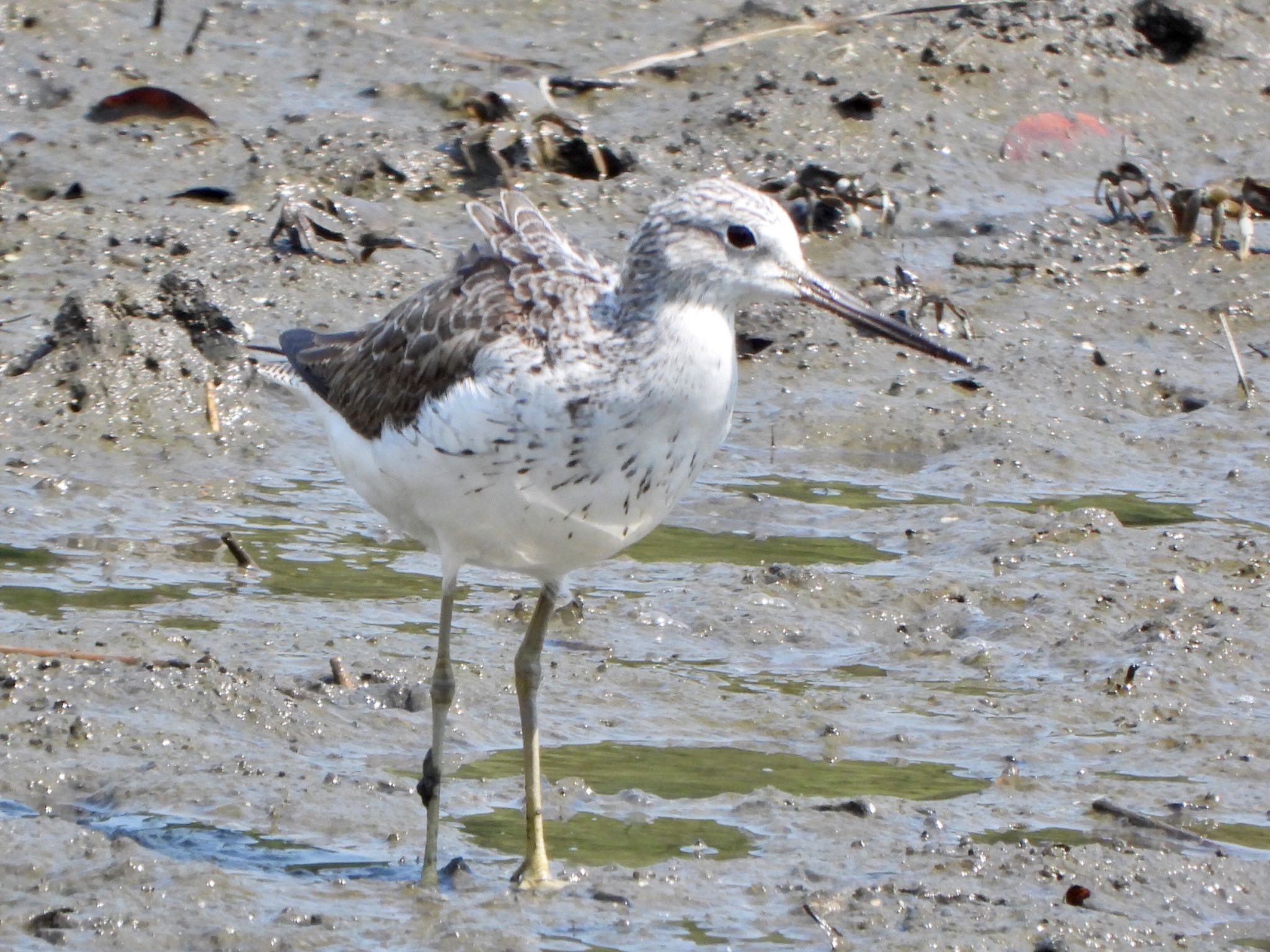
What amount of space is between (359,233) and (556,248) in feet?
16.2

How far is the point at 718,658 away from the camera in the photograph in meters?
7.19

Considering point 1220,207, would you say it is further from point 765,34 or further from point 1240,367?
point 765,34

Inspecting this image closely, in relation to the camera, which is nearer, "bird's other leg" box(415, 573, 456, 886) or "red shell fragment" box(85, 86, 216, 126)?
"bird's other leg" box(415, 573, 456, 886)

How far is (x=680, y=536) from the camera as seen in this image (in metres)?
8.41

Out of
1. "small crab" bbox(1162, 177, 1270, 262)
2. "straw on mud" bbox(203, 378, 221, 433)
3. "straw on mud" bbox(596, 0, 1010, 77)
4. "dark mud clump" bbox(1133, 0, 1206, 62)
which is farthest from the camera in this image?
"dark mud clump" bbox(1133, 0, 1206, 62)

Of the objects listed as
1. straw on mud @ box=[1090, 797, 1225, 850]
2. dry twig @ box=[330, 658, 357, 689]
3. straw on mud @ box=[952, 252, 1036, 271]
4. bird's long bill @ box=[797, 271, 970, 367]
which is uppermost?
bird's long bill @ box=[797, 271, 970, 367]

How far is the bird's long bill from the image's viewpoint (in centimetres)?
561

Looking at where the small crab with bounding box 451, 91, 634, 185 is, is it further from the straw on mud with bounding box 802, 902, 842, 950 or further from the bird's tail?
the straw on mud with bounding box 802, 902, 842, 950

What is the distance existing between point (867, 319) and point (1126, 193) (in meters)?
6.40

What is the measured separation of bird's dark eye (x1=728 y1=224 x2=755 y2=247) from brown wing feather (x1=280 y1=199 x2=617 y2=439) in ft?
1.44

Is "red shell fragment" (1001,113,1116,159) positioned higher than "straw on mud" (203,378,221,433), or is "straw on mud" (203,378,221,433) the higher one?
"red shell fragment" (1001,113,1116,159)

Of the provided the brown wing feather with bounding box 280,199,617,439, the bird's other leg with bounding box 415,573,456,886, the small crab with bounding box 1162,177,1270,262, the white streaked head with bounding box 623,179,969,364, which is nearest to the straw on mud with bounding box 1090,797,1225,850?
the white streaked head with bounding box 623,179,969,364

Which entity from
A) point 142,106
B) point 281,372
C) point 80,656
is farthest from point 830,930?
point 142,106

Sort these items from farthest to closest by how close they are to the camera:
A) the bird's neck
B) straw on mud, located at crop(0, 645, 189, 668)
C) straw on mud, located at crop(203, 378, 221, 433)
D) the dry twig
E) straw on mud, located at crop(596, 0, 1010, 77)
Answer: straw on mud, located at crop(596, 0, 1010, 77), straw on mud, located at crop(203, 378, 221, 433), the dry twig, straw on mud, located at crop(0, 645, 189, 668), the bird's neck
